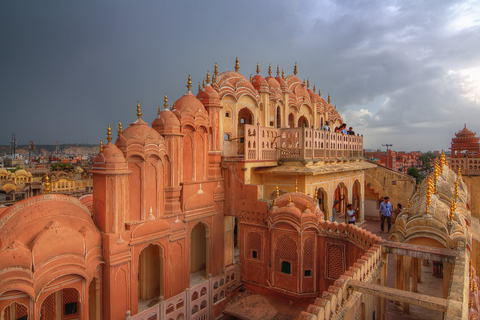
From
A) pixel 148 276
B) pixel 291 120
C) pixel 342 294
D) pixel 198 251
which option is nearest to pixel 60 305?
pixel 148 276

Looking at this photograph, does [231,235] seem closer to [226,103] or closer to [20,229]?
[226,103]

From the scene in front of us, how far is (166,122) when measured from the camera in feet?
32.4

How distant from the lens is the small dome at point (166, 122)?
9.90 metres

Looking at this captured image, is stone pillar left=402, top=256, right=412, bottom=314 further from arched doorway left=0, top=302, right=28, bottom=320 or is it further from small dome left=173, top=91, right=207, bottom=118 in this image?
arched doorway left=0, top=302, right=28, bottom=320

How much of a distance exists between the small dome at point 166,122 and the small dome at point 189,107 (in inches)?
16.2

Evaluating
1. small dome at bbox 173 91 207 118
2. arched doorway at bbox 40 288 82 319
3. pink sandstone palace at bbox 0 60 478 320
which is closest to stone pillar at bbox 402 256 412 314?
pink sandstone palace at bbox 0 60 478 320

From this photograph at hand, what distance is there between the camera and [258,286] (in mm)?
11359

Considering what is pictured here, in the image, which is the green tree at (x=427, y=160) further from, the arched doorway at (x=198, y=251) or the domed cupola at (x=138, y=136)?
the domed cupola at (x=138, y=136)

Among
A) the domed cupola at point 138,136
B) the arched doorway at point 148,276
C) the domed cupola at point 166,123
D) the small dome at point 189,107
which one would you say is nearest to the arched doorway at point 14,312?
the arched doorway at point 148,276

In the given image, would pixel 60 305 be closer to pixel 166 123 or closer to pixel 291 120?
pixel 166 123

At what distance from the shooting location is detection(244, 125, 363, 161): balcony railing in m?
11.9

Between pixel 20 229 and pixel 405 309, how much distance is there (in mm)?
10648

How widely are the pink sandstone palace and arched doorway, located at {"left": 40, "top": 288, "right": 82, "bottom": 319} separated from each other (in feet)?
0.10

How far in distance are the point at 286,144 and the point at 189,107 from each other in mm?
4860
